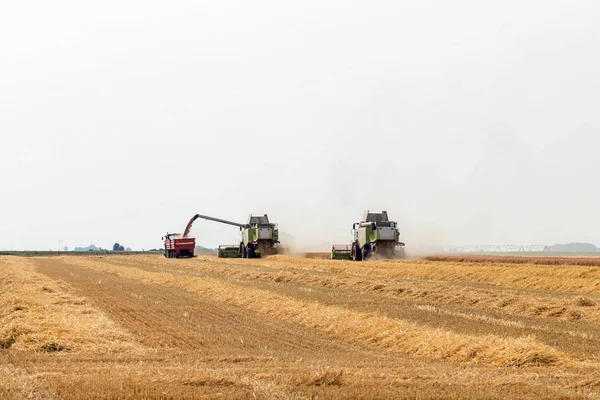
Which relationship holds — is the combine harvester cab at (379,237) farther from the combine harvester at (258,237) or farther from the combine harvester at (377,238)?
the combine harvester at (258,237)

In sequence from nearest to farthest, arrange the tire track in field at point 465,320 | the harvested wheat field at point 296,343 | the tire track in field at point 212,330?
1. the harvested wheat field at point 296,343
2. the tire track in field at point 212,330
3. the tire track in field at point 465,320

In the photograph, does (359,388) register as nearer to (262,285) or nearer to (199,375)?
(199,375)

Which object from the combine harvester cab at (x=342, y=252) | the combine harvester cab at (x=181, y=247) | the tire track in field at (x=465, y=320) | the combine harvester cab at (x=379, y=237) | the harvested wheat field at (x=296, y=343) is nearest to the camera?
A: the harvested wheat field at (x=296, y=343)

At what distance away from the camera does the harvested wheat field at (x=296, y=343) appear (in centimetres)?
1099

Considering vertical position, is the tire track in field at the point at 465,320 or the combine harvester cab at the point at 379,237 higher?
the combine harvester cab at the point at 379,237

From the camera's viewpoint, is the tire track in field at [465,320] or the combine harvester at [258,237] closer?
the tire track in field at [465,320]

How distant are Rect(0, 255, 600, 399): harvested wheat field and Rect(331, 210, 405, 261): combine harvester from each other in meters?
22.2

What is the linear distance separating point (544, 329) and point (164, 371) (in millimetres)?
10158

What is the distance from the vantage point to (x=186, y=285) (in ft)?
106

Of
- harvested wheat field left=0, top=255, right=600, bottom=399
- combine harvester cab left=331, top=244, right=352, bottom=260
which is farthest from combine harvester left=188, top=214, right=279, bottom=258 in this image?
harvested wheat field left=0, top=255, right=600, bottom=399

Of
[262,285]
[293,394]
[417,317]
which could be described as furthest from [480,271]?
[293,394]

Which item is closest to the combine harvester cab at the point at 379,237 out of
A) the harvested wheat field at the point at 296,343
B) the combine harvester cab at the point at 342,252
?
the combine harvester cab at the point at 342,252

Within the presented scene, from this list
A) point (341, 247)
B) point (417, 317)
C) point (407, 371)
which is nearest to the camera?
point (407, 371)

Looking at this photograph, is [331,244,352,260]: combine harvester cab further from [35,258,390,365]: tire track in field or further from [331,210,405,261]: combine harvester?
[35,258,390,365]: tire track in field
